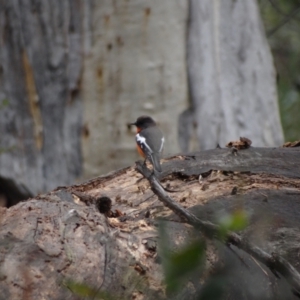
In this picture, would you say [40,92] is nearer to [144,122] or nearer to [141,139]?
[144,122]

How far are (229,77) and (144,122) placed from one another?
1049mm

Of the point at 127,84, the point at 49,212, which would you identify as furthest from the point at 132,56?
the point at 49,212

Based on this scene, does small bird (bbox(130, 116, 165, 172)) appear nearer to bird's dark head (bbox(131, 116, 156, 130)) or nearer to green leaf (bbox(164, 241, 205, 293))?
bird's dark head (bbox(131, 116, 156, 130))

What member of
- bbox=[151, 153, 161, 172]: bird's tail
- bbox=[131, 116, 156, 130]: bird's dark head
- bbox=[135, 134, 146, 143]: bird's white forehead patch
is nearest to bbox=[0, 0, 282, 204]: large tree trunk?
bbox=[131, 116, 156, 130]: bird's dark head

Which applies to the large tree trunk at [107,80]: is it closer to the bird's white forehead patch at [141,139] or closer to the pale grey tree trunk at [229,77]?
the pale grey tree trunk at [229,77]

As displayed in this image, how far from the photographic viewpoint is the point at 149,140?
15.7ft

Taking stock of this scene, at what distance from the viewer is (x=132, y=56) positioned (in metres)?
5.99

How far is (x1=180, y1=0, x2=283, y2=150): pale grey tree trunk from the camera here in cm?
600

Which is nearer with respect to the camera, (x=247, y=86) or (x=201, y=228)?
(x=201, y=228)

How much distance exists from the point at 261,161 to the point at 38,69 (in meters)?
2.99

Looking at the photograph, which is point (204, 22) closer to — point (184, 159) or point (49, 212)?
point (184, 159)

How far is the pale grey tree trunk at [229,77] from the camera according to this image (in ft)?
19.7

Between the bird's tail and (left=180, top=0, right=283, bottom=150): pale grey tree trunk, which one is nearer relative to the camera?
the bird's tail

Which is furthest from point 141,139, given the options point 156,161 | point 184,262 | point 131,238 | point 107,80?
point 184,262
